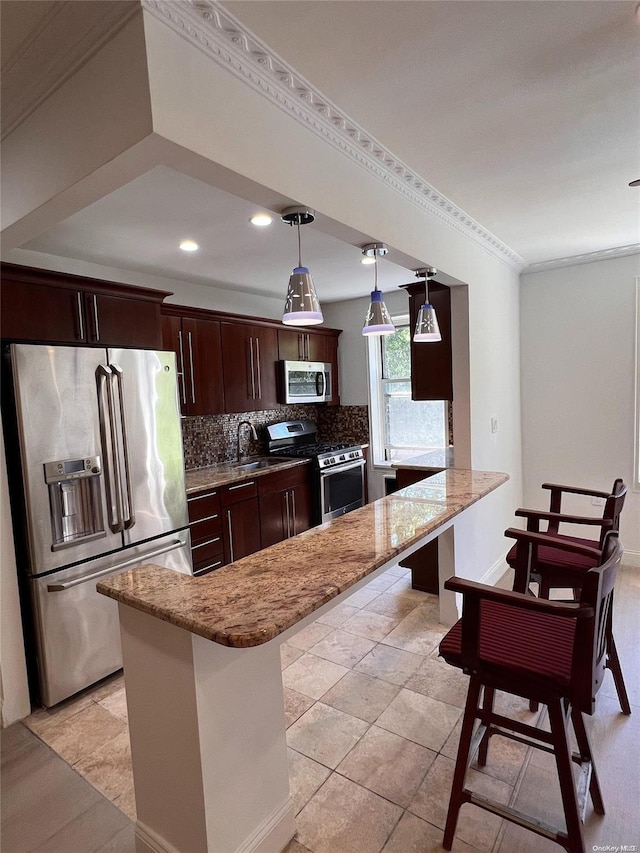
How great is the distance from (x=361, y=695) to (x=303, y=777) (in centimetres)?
56

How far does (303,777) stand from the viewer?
182cm

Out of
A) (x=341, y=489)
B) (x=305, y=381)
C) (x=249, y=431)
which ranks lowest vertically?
(x=341, y=489)

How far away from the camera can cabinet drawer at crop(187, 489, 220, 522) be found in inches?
130

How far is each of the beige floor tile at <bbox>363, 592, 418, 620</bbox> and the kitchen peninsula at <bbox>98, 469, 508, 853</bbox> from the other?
66.8 inches

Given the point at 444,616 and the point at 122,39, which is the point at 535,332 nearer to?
the point at 444,616

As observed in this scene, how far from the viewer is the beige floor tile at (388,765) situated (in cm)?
175

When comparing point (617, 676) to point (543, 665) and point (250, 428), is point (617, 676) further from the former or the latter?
point (250, 428)

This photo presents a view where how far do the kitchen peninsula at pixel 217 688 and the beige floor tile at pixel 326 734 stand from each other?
407 millimetres

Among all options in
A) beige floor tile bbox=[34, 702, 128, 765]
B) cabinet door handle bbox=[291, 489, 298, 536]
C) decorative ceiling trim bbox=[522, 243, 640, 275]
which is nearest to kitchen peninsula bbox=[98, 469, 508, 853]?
beige floor tile bbox=[34, 702, 128, 765]

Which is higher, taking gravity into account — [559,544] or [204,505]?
[559,544]

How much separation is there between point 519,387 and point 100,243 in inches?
136

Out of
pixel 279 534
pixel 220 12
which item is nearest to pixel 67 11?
pixel 220 12

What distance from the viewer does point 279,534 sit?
4.12m

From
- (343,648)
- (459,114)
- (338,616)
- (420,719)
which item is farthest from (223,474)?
(459,114)
